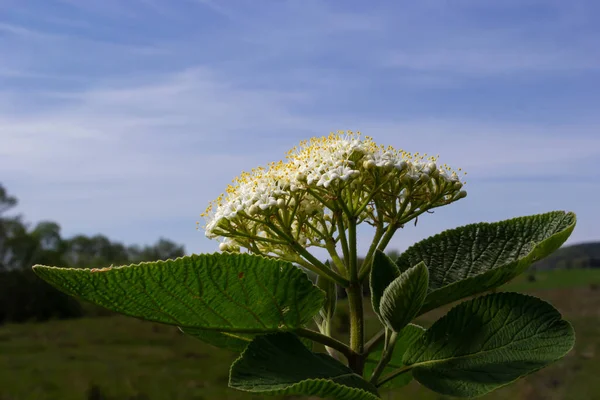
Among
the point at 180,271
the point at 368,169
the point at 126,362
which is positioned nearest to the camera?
the point at 180,271

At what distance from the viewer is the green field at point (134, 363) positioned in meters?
12.2

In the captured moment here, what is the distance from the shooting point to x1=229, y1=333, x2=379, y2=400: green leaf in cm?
92

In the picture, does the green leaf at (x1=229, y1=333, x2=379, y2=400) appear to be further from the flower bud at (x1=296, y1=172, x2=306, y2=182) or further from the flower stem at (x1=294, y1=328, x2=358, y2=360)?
the flower bud at (x1=296, y1=172, x2=306, y2=182)

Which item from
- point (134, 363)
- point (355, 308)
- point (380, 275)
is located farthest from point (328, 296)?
point (134, 363)

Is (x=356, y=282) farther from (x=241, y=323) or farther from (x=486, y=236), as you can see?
(x=486, y=236)

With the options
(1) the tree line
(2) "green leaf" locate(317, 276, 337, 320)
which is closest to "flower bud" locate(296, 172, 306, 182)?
(2) "green leaf" locate(317, 276, 337, 320)

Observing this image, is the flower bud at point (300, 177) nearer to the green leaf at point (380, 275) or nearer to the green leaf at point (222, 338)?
the green leaf at point (380, 275)

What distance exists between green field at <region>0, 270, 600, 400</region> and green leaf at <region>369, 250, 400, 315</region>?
18.3 ft

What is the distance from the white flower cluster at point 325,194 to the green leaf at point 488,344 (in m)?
0.26

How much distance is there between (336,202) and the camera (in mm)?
1200

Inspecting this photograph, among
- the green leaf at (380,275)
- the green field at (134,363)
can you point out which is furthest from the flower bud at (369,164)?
the green field at (134,363)

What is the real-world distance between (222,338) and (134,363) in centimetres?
1722

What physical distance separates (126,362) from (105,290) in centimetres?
1763

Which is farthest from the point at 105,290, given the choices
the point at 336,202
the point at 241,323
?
the point at 336,202
